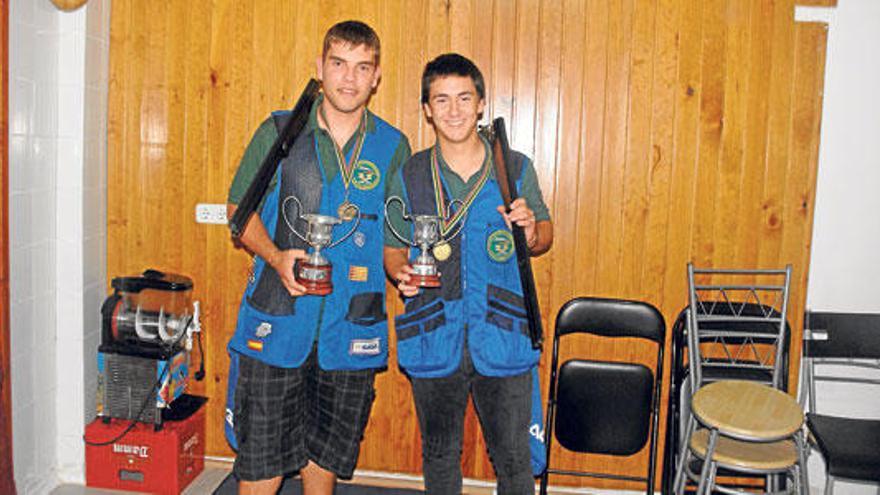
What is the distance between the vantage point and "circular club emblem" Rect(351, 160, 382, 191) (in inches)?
106

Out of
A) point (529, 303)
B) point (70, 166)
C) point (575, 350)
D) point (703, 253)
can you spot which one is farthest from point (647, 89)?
point (70, 166)

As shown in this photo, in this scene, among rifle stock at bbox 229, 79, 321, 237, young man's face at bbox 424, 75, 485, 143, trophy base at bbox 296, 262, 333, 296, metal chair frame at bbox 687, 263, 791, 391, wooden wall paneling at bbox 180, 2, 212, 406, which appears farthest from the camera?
wooden wall paneling at bbox 180, 2, 212, 406

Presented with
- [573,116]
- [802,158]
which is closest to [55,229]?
[573,116]

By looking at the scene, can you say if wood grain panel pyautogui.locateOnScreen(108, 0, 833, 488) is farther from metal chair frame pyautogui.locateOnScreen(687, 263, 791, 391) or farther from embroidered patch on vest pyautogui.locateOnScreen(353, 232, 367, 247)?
embroidered patch on vest pyautogui.locateOnScreen(353, 232, 367, 247)

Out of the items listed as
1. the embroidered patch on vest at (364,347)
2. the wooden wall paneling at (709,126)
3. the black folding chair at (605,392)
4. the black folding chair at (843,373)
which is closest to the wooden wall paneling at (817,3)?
the wooden wall paneling at (709,126)

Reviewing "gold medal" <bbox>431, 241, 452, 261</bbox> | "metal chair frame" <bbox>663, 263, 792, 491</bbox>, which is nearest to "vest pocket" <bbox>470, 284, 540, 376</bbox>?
"gold medal" <bbox>431, 241, 452, 261</bbox>

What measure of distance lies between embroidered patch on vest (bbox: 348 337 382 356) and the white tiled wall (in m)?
1.35

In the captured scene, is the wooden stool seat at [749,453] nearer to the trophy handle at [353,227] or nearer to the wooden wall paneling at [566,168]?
the wooden wall paneling at [566,168]

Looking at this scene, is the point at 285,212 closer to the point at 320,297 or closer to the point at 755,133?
the point at 320,297

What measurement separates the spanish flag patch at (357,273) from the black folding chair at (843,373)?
171cm

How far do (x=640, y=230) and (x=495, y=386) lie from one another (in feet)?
3.80

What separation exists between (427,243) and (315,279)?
14.4 inches

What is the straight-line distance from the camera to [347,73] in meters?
2.63

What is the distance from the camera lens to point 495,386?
2.59m
